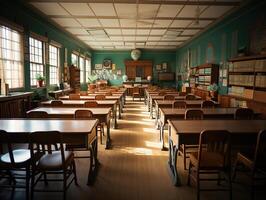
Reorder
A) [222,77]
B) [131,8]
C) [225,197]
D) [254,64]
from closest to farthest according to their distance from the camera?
[225,197] < [254,64] < [131,8] < [222,77]

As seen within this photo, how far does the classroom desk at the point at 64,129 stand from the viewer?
260 centimetres

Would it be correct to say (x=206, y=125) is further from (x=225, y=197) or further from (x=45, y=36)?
(x=45, y=36)

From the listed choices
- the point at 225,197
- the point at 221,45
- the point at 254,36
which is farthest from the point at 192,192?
the point at 221,45

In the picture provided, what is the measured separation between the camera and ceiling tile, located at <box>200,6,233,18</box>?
6181 millimetres

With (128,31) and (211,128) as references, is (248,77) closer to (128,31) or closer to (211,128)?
(211,128)

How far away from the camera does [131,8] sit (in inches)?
248

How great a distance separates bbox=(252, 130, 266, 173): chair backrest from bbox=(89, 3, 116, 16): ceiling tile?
4.93 meters

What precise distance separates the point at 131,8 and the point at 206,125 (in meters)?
4.44

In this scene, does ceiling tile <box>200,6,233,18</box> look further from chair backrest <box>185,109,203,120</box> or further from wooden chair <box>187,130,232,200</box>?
wooden chair <box>187,130,232,200</box>

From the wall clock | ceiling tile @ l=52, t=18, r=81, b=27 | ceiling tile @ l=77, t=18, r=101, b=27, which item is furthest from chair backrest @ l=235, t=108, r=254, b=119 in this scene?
the wall clock

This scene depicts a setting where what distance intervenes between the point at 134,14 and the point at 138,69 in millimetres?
9728

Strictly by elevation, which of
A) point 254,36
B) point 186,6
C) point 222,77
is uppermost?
point 186,6

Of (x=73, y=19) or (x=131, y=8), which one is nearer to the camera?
(x=131, y=8)

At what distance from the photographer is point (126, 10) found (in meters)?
6.51
